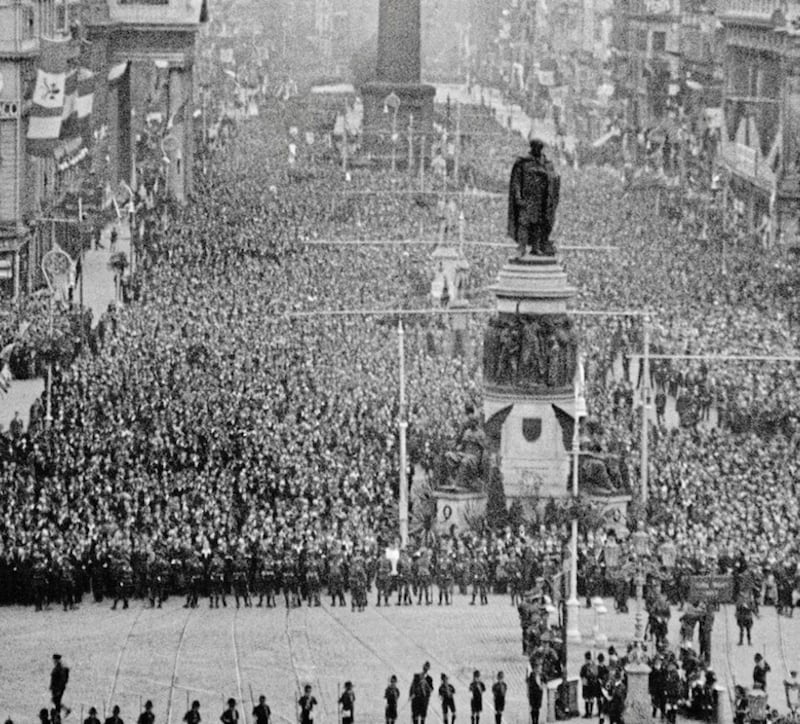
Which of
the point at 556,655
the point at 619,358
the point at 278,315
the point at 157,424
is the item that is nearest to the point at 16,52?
the point at 278,315

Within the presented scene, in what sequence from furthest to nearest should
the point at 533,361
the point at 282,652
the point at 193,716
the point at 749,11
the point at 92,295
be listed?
1. the point at 749,11
2. the point at 92,295
3. the point at 533,361
4. the point at 282,652
5. the point at 193,716

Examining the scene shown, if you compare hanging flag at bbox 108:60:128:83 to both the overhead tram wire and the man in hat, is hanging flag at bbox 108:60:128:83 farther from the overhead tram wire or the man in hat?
the man in hat

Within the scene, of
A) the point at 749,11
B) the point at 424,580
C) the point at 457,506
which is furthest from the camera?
the point at 749,11

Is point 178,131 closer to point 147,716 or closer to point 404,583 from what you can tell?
point 404,583

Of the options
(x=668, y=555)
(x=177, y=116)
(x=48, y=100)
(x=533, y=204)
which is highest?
(x=533, y=204)

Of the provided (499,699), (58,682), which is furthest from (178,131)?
(499,699)

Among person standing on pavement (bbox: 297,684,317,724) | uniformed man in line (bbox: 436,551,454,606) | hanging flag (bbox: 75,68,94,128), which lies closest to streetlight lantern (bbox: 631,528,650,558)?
uniformed man in line (bbox: 436,551,454,606)
